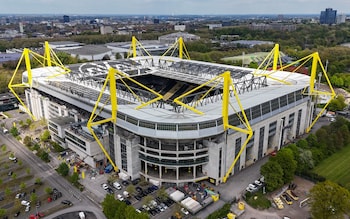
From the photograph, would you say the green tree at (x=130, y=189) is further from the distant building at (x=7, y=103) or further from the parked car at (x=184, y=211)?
the distant building at (x=7, y=103)

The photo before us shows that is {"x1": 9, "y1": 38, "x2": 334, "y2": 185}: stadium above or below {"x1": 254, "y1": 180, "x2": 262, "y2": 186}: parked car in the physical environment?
above

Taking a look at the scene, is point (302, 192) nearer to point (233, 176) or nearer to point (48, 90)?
point (233, 176)

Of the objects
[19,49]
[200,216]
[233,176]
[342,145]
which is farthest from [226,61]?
[19,49]

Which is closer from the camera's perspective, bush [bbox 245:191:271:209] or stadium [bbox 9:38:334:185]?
bush [bbox 245:191:271:209]

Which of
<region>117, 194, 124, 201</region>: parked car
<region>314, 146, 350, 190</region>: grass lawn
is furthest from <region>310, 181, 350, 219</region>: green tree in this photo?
<region>117, 194, 124, 201</region>: parked car

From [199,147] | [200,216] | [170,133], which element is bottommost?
[200,216]

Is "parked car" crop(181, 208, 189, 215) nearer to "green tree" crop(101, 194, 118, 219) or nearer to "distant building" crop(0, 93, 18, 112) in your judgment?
"green tree" crop(101, 194, 118, 219)
